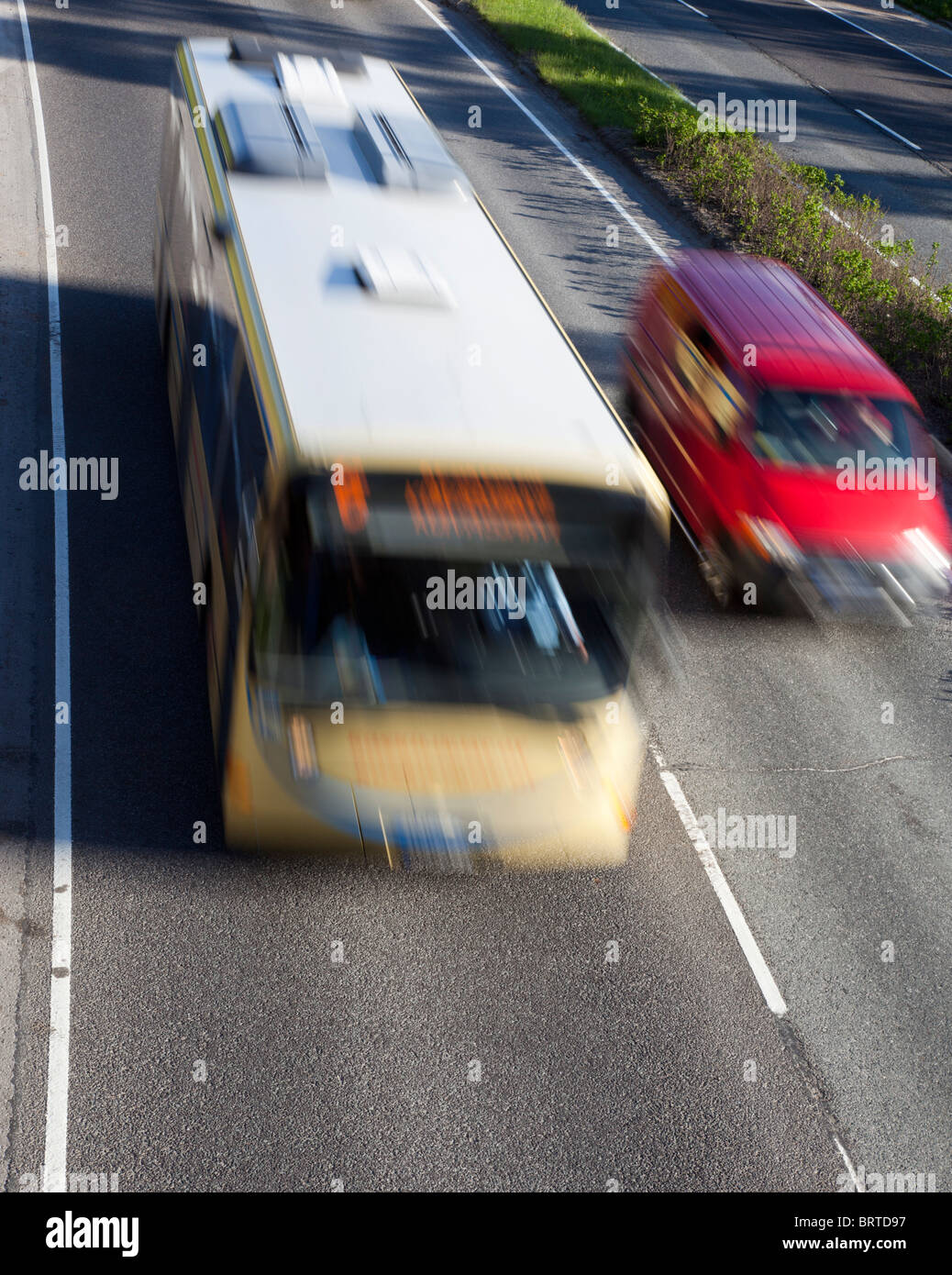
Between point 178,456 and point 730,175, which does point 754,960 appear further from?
point 730,175

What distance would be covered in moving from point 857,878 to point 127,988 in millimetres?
4629

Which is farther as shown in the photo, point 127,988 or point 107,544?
point 107,544

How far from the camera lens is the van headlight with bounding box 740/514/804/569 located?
31.7 feet

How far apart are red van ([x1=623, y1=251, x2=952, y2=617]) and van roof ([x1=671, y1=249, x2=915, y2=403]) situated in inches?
0.7

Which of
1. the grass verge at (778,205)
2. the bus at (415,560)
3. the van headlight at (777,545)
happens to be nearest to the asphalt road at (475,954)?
the bus at (415,560)

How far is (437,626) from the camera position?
246 inches

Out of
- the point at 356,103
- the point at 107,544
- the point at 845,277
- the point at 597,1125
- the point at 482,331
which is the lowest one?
the point at 597,1125
